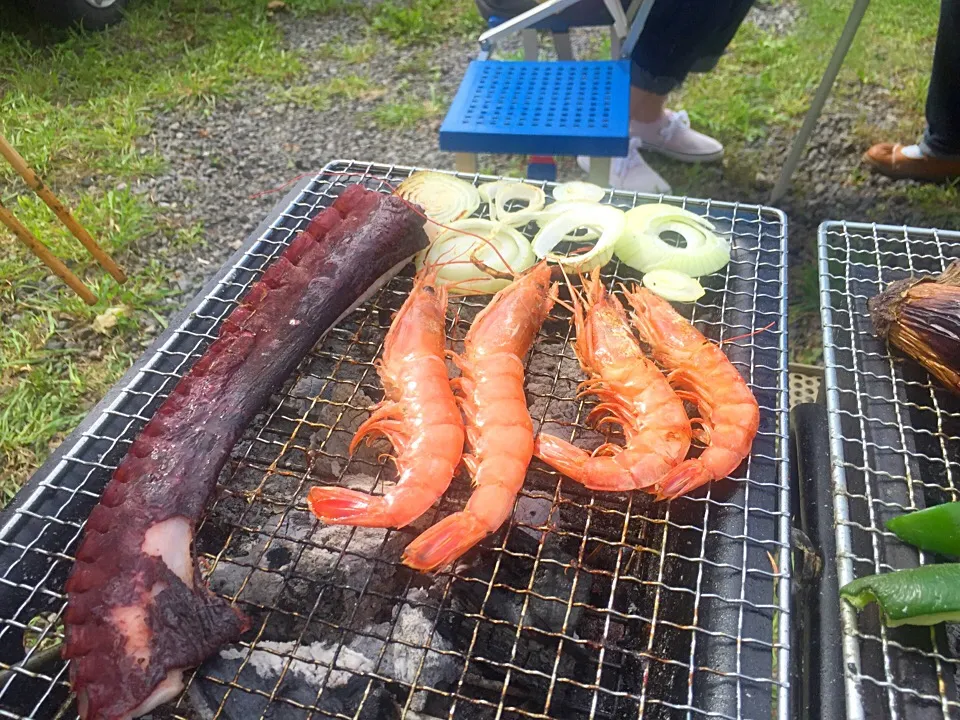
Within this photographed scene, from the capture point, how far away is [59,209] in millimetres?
3807

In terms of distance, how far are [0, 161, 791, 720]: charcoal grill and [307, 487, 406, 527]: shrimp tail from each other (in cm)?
13

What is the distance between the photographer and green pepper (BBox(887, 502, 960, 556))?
2049mm

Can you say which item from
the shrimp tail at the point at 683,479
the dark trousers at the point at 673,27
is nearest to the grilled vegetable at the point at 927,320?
the shrimp tail at the point at 683,479

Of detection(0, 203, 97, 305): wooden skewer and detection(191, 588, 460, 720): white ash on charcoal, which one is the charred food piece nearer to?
detection(191, 588, 460, 720): white ash on charcoal

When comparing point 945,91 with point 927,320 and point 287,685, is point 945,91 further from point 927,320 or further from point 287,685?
point 287,685

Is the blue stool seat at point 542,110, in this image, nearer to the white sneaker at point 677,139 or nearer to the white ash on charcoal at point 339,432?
the white sneaker at point 677,139

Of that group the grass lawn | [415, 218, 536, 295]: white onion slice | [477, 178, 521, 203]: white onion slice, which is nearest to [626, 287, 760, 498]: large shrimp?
[415, 218, 536, 295]: white onion slice

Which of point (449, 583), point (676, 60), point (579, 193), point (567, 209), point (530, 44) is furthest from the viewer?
point (530, 44)

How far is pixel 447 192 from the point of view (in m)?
3.47

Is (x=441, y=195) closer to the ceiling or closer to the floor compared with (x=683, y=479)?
closer to the ceiling

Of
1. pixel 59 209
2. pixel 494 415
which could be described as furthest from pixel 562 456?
pixel 59 209

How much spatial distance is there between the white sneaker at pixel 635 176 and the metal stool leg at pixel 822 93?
0.86m

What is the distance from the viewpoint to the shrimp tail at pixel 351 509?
2227 mm

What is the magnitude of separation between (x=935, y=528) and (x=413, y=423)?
178 centimetres
